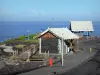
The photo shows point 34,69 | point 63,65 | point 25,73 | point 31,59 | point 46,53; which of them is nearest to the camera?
point 25,73

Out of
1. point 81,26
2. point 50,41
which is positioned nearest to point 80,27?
point 81,26

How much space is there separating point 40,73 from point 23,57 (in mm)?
14001

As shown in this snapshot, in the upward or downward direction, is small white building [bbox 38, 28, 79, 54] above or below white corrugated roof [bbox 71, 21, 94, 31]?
below

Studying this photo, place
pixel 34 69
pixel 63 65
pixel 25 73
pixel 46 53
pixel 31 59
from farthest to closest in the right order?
pixel 46 53 → pixel 31 59 → pixel 63 65 → pixel 34 69 → pixel 25 73

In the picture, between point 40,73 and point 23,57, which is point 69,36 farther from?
point 40,73

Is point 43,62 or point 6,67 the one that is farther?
point 43,62

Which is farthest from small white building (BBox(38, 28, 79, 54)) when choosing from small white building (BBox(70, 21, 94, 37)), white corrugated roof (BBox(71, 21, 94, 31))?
white corrugated roof (BBox(71, 21, 94, 31))

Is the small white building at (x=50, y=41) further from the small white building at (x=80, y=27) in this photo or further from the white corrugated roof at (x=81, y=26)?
the white corrugated roof at (x=81, y=26)

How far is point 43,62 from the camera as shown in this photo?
43625mm

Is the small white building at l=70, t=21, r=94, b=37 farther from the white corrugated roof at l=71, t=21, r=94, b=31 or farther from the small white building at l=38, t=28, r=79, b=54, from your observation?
the small white building at l=38, t=28, r=79, b=54

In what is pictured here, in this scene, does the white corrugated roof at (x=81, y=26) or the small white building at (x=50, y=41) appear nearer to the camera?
the small white building at (x=50, y=41)

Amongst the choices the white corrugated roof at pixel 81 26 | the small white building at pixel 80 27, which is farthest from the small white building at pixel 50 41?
the white corrugated roof at pixel 81 26

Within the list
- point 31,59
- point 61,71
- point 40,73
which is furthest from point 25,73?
point 31,59

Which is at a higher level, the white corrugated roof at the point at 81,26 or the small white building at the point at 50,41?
the white corrugated roof at the point at 81,26
